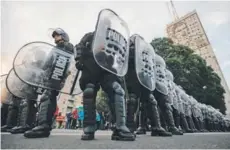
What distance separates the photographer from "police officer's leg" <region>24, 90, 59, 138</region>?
2410 millimetres

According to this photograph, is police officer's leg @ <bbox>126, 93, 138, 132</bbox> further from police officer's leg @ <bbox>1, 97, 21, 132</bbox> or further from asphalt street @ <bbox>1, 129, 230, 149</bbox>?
police officer's leg @ <bbox>1, 97, 21, 132</bbox>

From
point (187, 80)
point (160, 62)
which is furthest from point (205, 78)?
point (160, 62)

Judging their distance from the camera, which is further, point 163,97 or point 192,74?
point 192,74

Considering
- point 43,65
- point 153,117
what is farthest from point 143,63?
point 43,65

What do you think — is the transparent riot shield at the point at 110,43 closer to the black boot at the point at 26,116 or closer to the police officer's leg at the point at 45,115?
the police officer's leg at the point at 45,115

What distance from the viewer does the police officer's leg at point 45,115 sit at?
2410mm

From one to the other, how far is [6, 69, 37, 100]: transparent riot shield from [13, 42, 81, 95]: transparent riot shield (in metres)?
0.92

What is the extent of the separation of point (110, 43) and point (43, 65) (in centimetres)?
105

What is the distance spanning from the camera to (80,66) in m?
2.59

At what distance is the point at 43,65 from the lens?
9.42 ft

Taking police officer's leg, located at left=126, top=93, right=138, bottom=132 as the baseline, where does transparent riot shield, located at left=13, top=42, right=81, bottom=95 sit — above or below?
above

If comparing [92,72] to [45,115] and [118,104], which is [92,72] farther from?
[45,115]

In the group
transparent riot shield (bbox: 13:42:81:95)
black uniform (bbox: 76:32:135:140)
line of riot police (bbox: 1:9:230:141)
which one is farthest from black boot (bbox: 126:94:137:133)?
transparent riot shield (bbox: 13:42:81:95)

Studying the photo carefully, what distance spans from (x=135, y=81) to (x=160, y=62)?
1.16 m
